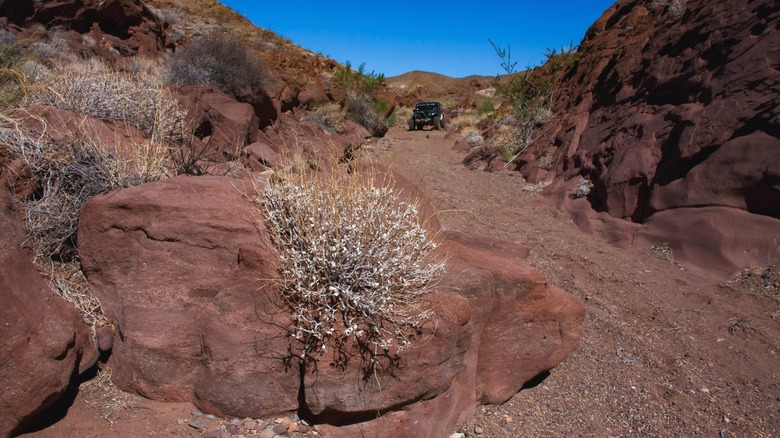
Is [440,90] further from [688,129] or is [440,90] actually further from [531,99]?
[688,129]

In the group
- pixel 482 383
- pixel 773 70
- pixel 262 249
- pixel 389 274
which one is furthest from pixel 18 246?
pixel 773 70

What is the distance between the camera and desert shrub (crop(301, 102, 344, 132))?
47.4 ft

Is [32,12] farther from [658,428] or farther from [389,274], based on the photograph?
[658,428]

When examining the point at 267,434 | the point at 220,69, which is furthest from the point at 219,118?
the point at 267,434

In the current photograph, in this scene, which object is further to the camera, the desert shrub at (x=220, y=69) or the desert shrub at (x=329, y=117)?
the desert shrub at (x=329, y=117)

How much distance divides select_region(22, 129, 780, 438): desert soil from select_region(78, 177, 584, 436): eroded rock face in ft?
0.70

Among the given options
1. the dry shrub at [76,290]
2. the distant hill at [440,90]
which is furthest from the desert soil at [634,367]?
the distant hill at [440,90]

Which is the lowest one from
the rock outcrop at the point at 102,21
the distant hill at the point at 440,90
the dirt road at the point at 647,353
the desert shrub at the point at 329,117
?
the dirt road at the point at 647,353

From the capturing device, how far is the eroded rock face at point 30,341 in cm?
259

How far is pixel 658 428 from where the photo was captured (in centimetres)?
335

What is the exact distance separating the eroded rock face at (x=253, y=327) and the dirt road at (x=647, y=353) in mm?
335

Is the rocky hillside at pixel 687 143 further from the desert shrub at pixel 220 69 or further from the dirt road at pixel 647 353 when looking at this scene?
the desert shrub at pixel 220 69

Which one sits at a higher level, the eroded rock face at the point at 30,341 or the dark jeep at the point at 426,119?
the dark jeep at the point at 426,119

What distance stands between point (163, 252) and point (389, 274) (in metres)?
1.42
